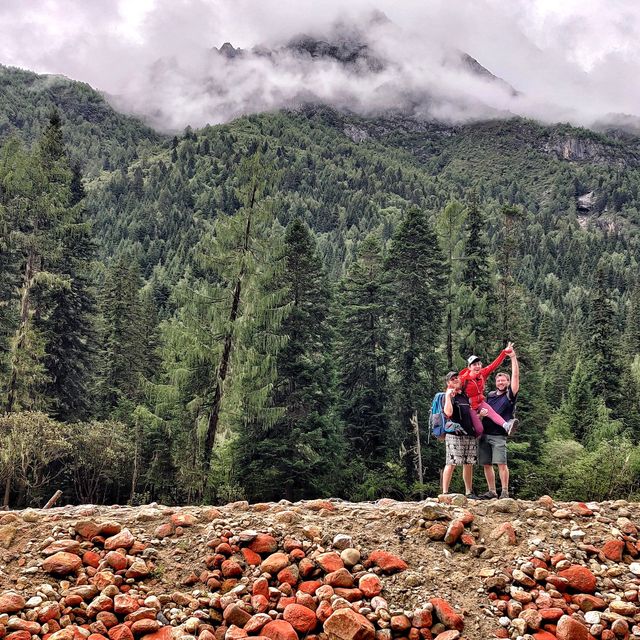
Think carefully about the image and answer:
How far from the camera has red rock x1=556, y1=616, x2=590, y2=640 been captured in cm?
417

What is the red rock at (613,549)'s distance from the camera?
5.11 m

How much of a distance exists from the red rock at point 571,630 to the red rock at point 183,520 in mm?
3550

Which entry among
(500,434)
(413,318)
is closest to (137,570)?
(500,434)

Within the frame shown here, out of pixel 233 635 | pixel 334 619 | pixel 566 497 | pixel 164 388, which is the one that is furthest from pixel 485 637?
pixel 566 497

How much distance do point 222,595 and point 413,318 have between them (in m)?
21.2

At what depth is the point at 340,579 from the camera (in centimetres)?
468

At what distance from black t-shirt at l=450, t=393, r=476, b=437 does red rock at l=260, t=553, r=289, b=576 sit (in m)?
3.38

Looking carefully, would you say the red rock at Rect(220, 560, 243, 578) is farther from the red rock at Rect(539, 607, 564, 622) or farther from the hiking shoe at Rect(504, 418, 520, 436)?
the hiking shoe at Rect(504, 418, 520, 436)

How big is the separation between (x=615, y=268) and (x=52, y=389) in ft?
493

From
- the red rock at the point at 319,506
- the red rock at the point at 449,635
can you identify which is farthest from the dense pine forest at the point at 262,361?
the red rock at the point at 449,635

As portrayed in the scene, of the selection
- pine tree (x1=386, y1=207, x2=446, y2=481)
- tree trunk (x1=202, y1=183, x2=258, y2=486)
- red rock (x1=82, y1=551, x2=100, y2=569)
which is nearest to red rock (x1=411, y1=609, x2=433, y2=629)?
red rock (x1=82, y1=551, x2=100, y2=569)

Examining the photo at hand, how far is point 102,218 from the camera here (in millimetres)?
154375

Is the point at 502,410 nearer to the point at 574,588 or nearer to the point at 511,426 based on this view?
the point at 511,426

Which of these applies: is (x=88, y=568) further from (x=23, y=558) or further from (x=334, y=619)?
(x=334, y=619)
